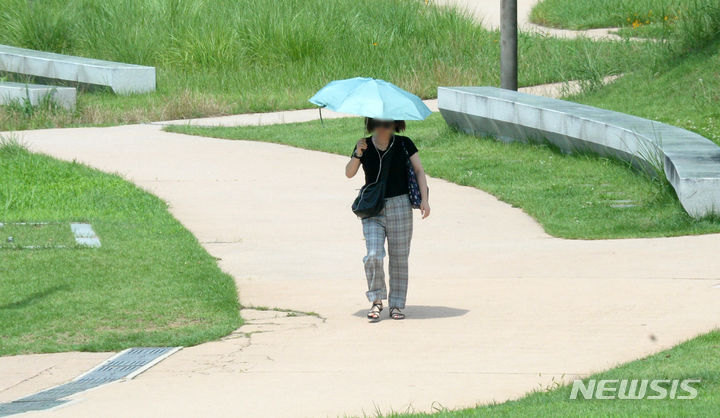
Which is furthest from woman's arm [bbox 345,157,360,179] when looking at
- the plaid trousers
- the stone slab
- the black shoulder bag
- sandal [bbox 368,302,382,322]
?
the stone slab

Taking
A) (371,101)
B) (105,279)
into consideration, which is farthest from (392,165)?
(105,279)

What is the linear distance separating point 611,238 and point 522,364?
166 inches

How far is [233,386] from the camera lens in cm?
624

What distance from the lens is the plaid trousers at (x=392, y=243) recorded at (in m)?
7.90

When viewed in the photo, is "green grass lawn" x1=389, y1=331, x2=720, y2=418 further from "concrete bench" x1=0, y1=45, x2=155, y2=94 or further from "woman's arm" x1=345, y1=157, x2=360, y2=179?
"concrete bench" x1=0, y1=45, x2=155, y2=94

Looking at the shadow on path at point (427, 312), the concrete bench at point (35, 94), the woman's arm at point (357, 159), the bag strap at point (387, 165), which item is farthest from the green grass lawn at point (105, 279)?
the concrete bench at point (35, 94)

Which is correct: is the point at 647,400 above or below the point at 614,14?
below

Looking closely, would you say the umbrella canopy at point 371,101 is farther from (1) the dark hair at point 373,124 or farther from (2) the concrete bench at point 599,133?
(2) the concrete bench at point 599,133

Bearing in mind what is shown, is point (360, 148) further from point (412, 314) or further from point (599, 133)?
point (599, 133)

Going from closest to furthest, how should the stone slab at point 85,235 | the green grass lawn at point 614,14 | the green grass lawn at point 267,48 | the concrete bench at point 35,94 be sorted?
1. the stone slab at point 85,235
2. the concrete bench at point 35,94
3. the green grass lawn at point 267,48
4. the green grass lawn at point 614,14

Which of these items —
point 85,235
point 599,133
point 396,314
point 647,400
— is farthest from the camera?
point 599,133

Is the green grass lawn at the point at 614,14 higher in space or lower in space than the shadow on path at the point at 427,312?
higher

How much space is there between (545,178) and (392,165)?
19.2ft

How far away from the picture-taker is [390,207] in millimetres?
7902
